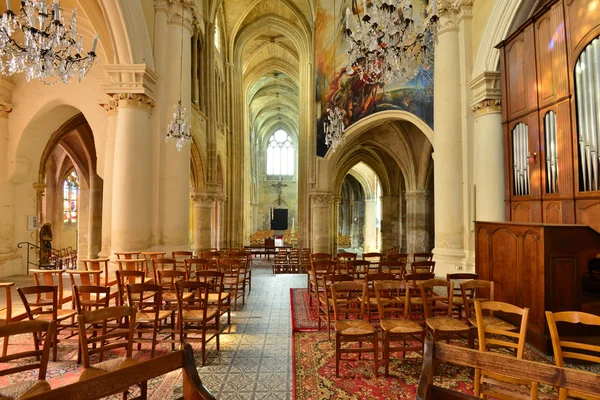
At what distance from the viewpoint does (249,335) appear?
5.27 metres

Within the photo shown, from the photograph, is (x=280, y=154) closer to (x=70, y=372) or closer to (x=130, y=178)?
(x=130, y=178)

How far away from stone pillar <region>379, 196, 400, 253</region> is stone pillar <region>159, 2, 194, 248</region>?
54.3ft

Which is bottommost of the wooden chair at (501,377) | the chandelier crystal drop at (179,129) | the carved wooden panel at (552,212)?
the wooden chair at (501,377)

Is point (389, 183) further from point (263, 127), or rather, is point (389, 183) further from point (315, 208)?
point (263, 127)

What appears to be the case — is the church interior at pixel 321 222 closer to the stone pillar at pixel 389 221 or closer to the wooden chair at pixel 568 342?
the wooden chair at pixel 568 342

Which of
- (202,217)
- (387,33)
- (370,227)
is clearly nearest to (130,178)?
(387,33)

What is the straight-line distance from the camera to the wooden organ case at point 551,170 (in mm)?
4441

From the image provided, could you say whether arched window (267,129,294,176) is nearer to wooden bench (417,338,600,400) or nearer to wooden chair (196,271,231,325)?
wooden chair (196,271,231,325)

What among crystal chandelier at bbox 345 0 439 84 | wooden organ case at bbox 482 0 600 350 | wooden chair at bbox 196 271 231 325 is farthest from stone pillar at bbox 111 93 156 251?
wooden organ case at bbox 482 0 600 350

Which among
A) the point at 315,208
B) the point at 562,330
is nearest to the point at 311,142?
the point at 315,208

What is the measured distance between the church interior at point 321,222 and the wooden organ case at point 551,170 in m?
0.03

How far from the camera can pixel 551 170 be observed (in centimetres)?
569

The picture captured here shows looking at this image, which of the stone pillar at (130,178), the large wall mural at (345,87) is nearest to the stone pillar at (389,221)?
the large wall mural at (345,87)

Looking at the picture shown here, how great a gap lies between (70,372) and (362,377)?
3.32 metres
